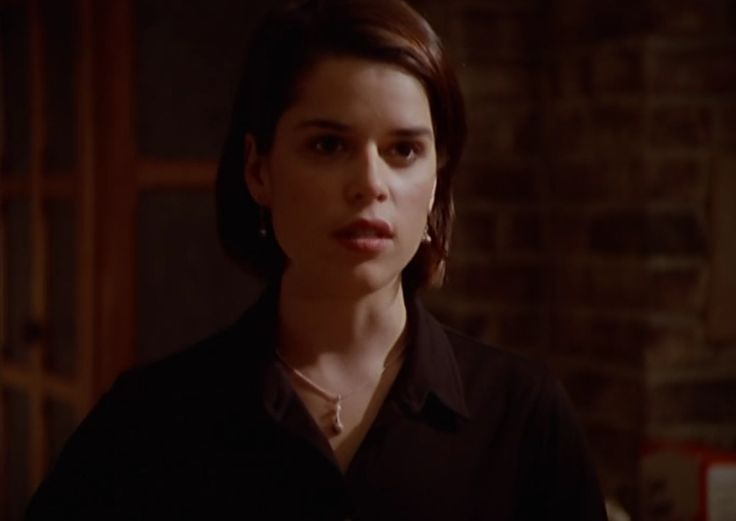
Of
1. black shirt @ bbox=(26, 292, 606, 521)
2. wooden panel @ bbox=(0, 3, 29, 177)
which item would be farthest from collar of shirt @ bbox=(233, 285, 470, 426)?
wooden panel @ bbox=(0, 3, 29, 177)

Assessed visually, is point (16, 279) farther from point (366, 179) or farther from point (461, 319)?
point (366, 179)

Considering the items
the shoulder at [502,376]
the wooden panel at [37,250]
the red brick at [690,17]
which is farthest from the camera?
the wooden panel at [37,250]

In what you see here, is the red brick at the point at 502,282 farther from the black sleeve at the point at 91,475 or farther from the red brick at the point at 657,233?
the black sleeve at the point at 91,475

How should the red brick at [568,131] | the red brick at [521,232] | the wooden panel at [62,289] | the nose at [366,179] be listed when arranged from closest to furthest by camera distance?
1. the nose at [366,179]
2. the red brick at [568,131]
3. the red brick at [521,232]
4. the wooden panel at [62,289]

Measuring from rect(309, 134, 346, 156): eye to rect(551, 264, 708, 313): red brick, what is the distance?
1064mm

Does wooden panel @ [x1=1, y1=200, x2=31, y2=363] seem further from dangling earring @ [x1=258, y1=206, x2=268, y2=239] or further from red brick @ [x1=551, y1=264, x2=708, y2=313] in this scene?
dangling earring @ [x1=258, y1=206, x2=268, y2=239]

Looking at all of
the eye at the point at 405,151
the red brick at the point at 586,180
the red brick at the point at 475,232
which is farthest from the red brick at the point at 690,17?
the eye at the point at 405,151

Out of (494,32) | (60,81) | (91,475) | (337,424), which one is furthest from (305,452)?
(60,81)

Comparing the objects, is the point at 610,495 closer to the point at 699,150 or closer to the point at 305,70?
the point at 699,150

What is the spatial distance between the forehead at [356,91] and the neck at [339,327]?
17 cm

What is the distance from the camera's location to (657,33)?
6.21 ft

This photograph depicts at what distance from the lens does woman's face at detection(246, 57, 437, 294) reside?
3.12 ft

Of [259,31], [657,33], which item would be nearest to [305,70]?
[259,31]

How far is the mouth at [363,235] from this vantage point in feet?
3.12
